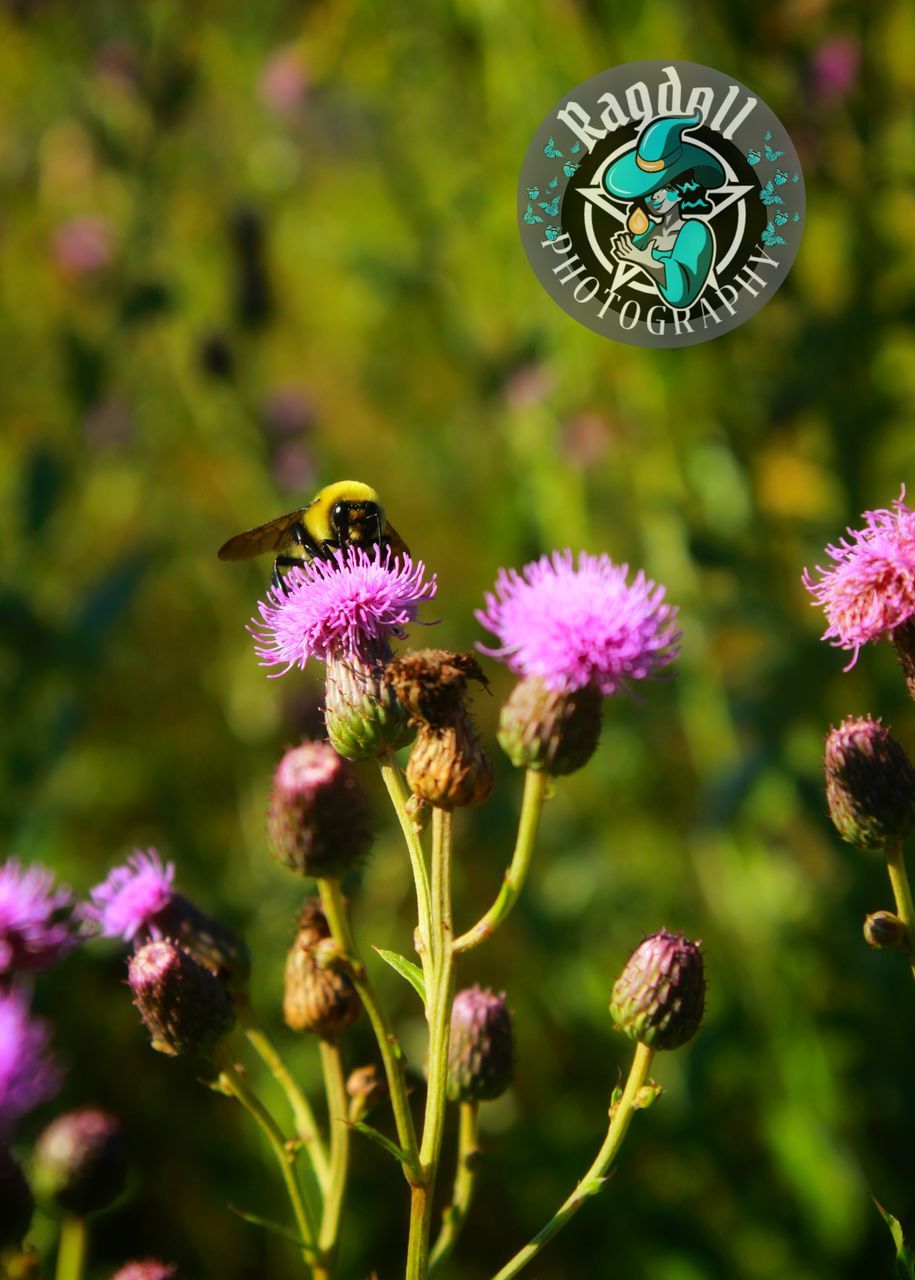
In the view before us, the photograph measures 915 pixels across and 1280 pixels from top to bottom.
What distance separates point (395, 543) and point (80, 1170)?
120cm

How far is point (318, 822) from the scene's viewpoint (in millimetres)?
2020

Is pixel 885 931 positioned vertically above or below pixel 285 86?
below

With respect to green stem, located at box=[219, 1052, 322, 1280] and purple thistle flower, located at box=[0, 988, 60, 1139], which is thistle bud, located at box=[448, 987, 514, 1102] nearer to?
green stem, located at box=[219, 1052, 322, 1280]

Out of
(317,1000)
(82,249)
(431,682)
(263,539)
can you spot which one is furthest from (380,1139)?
(82,249)

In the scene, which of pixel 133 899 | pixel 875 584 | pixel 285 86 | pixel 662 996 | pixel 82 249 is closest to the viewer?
pixel 662 996

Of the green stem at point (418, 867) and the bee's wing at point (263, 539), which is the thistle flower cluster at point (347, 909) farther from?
the bee's wing at point (263, 539)

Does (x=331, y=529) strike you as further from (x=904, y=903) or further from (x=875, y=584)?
(x=904, y=903)

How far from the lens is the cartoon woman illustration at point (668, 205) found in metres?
3.00

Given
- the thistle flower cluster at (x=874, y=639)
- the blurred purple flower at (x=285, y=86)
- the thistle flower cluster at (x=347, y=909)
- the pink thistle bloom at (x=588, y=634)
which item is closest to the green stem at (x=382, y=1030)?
the thistle flower cluster at (x=347, y=909)

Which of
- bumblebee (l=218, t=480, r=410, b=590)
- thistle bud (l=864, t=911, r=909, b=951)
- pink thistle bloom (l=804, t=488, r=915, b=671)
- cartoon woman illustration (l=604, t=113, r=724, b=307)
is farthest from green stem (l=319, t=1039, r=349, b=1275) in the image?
cartoon woman illustration (l=604, t=113, r=724, b=307)

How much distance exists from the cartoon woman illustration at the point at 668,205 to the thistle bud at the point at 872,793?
150 cm

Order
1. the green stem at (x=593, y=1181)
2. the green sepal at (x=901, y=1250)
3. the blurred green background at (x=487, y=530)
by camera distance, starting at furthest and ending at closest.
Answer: the blurred green background at (x=487, y=530) < the green stem at (x=593, y=1181) < the green sepal at (x=901, y=1250)

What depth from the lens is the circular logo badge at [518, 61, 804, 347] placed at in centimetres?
302

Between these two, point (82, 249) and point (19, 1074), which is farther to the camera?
point (82, 249)
